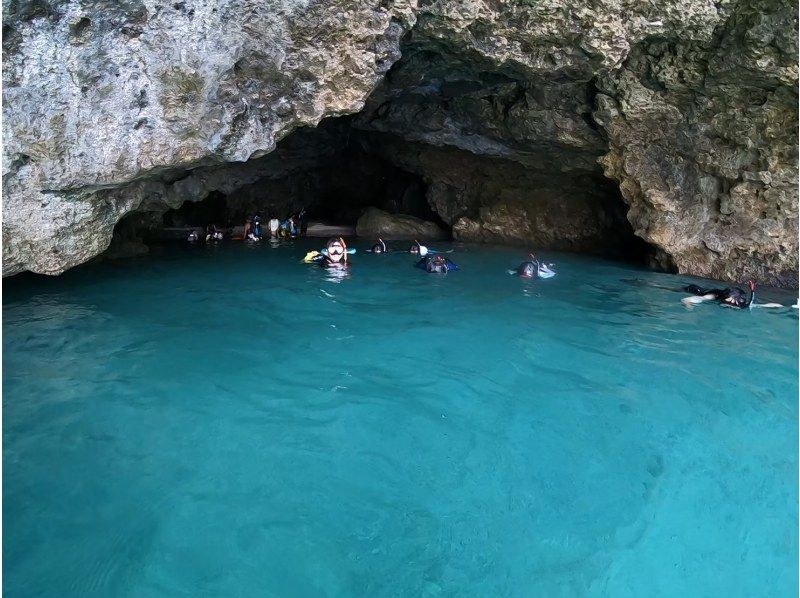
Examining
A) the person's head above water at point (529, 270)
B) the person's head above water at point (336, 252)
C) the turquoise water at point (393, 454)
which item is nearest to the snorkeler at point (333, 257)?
the person's head above water at point (336, 252)

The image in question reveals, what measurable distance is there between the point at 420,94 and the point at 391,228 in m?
6.05

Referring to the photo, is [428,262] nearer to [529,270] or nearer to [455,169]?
[529,270]

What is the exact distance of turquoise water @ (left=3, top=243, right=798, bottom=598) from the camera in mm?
3102

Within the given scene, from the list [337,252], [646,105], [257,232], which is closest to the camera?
[646,105]

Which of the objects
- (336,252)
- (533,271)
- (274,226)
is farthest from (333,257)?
(274,226)

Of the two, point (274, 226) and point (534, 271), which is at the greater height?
point (534, 271)

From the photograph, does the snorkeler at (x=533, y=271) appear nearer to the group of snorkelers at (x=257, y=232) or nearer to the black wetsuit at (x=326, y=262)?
the black wetsuit at (x=326, y=262)

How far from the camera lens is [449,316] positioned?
25.9 feet

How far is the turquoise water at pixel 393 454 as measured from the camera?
10.2ft

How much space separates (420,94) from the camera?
11.6 m

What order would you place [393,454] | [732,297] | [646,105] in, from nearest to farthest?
[393,454]
[732,297]
[646,105]

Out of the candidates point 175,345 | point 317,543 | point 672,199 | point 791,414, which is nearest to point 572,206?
point 672,199

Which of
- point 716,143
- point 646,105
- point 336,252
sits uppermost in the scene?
point 646,105

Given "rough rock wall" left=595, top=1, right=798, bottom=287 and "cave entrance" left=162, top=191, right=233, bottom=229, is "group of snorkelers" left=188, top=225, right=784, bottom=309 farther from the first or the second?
"cave entrance" left=162, top=191, right=233, bottom=229
